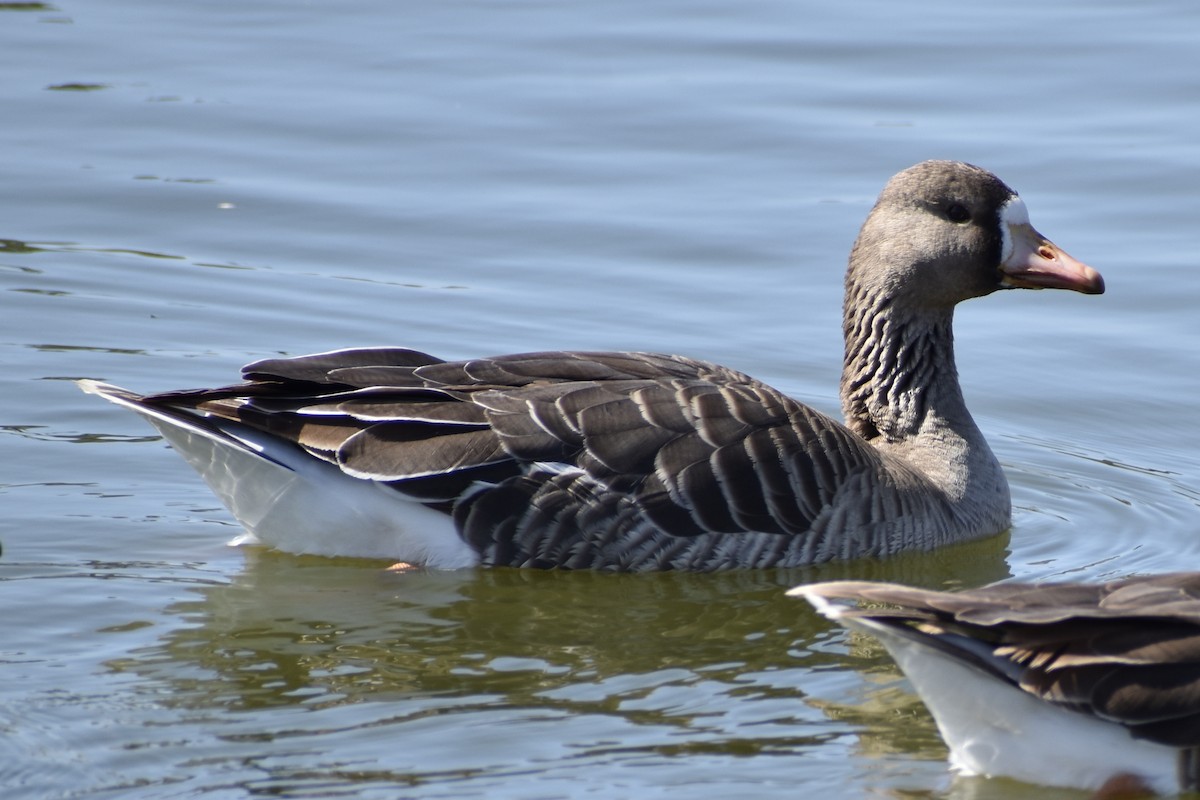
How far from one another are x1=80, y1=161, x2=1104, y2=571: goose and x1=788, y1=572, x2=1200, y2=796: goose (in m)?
2.99

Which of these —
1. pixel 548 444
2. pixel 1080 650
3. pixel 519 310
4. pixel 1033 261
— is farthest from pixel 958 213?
pixel 1080 650

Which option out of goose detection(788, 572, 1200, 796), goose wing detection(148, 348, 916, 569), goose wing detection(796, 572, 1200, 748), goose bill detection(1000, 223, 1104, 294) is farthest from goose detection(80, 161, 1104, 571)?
goose wing detection(796, 572, 1200, 748)

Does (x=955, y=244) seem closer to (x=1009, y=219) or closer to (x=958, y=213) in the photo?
(x=958, y=213)

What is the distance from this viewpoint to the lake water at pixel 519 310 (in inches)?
308

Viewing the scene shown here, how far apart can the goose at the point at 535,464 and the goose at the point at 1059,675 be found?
9.83 feet

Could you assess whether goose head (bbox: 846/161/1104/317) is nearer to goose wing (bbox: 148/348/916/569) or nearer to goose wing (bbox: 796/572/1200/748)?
goose wing (bbox: 148/348/916/569)

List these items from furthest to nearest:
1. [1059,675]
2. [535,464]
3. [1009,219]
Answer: [1009,219]
[535,464]
[1059,675]

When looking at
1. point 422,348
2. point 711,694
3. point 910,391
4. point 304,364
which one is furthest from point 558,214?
point 711,694

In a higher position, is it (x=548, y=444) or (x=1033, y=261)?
(x=1033, y=261)

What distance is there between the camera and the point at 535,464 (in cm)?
963

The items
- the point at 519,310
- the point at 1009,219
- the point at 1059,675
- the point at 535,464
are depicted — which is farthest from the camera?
the point at 519,310

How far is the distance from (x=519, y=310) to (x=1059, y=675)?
7.66 meters

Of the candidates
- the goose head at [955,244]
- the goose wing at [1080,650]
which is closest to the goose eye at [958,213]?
the goose head at [955,244]

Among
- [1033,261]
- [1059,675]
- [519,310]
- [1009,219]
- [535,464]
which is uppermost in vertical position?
[1009,219]
